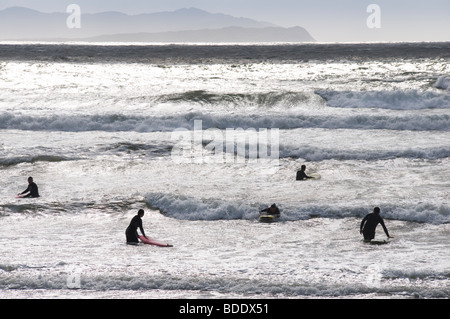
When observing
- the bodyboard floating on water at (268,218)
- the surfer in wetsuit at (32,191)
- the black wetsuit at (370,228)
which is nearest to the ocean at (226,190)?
the bodyboard floating on water at (268,218)

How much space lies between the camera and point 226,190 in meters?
21.0

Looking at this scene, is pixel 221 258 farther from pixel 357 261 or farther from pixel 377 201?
pixel 377 201

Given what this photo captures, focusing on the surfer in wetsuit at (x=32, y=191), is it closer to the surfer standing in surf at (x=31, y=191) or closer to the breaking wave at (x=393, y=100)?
the surfer standing in surf at (x=31, y=191)

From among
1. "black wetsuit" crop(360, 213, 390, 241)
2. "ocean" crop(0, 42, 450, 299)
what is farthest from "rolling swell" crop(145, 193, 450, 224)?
"black wetsuit" crop(360, 213, 390, 241)

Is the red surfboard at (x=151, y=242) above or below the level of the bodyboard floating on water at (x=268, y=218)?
below

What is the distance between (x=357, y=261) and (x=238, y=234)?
380cm

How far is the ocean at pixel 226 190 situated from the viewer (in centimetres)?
1298

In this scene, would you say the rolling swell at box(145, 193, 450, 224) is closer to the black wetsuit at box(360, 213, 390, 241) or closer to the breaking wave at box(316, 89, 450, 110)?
the black wetsuit at box(360, 213, 390, 241)

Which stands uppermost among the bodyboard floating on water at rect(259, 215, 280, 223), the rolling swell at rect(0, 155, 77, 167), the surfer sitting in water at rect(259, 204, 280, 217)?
the rolling swell at rect(0, 155, 77, 167)

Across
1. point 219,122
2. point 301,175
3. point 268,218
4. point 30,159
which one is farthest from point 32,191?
point 219,122

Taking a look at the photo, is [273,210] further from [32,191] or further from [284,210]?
Answer: [32,191]

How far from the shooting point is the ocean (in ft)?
42.6

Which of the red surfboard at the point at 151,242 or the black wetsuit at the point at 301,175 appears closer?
the red surfboard at the point at 151,242

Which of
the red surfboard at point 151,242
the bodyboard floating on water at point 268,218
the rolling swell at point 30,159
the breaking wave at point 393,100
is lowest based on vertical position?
the red surfboard at point 151,242
